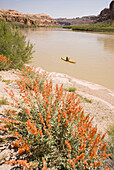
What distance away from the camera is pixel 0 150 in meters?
2.04

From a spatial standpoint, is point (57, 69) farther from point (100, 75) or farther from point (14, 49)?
point (14, 49)

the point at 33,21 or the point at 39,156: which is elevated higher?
the point at 33,21

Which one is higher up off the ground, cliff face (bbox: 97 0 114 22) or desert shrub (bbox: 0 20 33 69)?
cliff face (bbox: 97 0 114 22)

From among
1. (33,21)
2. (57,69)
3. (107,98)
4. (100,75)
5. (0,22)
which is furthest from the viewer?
(33,21)

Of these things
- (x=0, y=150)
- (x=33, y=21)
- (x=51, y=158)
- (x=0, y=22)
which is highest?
(x=33, y=21)

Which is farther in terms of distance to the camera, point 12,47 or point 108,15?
point 108,15

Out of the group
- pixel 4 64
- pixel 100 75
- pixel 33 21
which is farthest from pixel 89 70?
pixel 33 21

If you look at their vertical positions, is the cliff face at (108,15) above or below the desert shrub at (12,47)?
above

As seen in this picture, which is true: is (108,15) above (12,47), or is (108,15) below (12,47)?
above

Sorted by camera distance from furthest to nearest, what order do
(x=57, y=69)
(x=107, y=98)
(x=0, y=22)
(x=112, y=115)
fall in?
(x=57, y=69)
(x=0, y=22)
(x=107, y=98)
(x=112, y=115)

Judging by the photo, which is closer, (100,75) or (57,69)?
(100,75)

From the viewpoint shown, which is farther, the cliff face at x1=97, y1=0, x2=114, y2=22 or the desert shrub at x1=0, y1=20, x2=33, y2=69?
the cliff face at x1=97, y1=0, x2=114, y2=22

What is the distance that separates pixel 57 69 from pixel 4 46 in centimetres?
574

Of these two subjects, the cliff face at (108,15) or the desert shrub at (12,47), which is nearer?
the desert shrub at (12,47)
